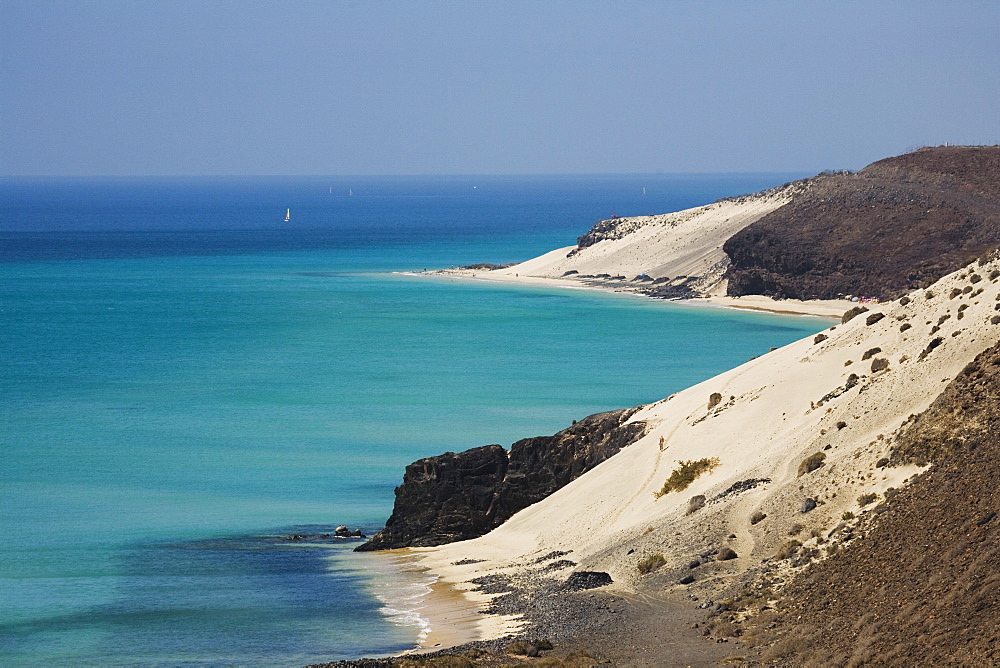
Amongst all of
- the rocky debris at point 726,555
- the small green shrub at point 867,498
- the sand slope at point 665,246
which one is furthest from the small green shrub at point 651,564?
the sand slope at point 665,246

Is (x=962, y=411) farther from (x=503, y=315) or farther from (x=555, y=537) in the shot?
(x=503, y=315)

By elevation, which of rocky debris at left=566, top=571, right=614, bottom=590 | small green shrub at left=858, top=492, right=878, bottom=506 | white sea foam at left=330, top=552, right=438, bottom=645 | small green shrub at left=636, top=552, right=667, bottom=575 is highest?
small green shrub at left=858, top=492, right=878, bottom=506

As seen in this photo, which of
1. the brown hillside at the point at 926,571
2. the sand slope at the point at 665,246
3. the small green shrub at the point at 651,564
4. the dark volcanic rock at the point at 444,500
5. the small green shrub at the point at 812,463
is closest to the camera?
the brown hillside at the point at 926,571

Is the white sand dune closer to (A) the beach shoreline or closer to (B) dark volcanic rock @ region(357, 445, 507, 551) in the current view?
(B) dark volcanic rock @ region(357, 445, 507, 551)

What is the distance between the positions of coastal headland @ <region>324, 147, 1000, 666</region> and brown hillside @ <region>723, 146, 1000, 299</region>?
62.6 m

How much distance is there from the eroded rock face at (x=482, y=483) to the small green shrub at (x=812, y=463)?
810cm

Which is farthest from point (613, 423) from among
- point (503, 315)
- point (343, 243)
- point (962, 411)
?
point (343, 243)

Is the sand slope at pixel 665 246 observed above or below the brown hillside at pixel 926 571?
above

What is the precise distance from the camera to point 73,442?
48188mm

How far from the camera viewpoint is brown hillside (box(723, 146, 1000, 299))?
318 feet

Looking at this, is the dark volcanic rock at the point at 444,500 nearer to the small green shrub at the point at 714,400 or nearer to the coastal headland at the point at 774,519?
the coastal headland at the point at 774,519

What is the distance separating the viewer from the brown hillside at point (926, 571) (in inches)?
698

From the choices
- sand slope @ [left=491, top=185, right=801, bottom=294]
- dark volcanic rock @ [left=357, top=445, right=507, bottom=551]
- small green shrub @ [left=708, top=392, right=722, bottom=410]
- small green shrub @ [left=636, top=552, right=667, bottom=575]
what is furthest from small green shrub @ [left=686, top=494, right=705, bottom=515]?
sand slope @ [left=491, top=185, right=801, bottom=294]

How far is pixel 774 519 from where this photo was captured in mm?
24297
